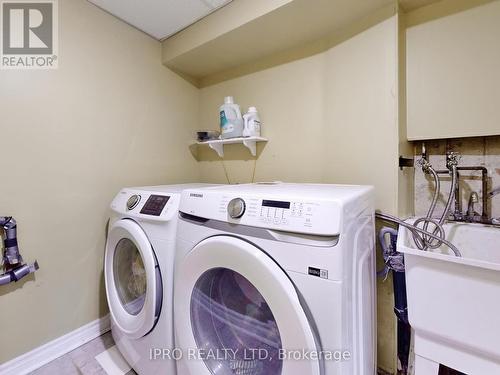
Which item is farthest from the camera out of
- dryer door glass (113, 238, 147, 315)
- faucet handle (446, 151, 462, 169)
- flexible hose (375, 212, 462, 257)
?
dryer door glass (113, 238, 147, 315)

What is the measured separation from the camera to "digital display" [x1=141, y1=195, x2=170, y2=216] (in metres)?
1.08

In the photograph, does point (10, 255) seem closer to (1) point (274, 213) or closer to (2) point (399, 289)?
(1) point (274, 213)

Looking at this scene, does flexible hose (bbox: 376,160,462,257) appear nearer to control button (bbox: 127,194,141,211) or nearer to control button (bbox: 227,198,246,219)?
control button (bbox: 227,198,246,219)

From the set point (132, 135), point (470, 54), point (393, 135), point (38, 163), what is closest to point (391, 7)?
point (470, 54)

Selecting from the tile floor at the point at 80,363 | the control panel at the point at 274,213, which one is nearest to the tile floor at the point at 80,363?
the tile floor at the point at 80,363

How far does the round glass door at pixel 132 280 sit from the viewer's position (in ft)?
3.34

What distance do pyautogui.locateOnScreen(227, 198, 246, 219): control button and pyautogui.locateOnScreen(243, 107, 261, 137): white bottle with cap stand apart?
920 mm

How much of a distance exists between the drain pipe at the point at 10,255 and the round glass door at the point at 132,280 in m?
0.37

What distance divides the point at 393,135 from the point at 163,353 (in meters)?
1.43

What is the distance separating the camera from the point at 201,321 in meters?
0.93

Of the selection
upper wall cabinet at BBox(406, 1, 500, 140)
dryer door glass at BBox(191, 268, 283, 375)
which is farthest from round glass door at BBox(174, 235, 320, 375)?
upper wall cabinet at BBox(406, 1, 500, 140)

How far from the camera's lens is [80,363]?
50.9 inches

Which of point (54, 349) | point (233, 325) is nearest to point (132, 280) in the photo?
point (54, 349)

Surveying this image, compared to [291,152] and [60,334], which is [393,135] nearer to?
[291,152]
